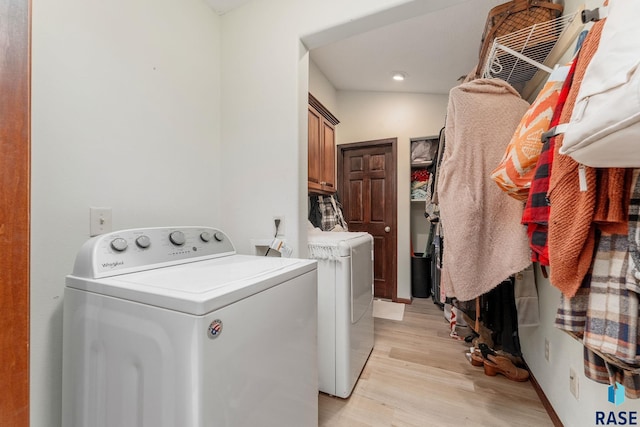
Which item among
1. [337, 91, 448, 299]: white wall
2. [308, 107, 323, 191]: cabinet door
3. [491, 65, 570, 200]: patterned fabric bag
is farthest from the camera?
[337, 91, 448, 299]: white wall

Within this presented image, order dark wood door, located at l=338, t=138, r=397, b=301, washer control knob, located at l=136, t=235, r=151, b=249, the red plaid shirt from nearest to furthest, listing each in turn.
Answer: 1. the red plaid shirt
2. washer control knob, located at l=136, t=235, r=151, b=249
3. dark wood door, located at l=338, t=138, r=397, b=301

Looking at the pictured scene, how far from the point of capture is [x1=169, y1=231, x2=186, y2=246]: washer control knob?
44.1 inches

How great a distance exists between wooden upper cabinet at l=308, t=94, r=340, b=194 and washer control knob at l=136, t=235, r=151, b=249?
1253 mm

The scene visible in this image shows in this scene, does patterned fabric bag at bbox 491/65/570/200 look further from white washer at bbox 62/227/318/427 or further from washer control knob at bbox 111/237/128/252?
washer control knob at bbox 111/237/128/252

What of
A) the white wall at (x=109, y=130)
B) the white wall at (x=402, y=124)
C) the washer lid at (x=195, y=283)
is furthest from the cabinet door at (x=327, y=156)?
the washer lid at (x=195, y=283)

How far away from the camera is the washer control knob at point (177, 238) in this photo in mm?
1121

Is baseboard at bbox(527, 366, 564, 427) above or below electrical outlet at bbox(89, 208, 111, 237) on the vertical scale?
below

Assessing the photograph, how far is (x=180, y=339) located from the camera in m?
0.64

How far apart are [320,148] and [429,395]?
200cm

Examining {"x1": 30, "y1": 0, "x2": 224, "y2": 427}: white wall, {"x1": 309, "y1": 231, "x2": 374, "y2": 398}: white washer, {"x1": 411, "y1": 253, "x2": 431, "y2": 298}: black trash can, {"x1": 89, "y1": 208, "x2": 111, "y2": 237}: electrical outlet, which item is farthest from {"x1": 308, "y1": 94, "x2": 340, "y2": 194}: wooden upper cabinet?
{"x1": 411, "y1": 253, "x2": 431, "y2": 298}: black trash can

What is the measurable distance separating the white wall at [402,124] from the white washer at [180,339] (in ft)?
8.61

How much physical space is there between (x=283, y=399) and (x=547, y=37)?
6.54ft

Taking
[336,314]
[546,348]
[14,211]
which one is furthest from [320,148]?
[546,348]

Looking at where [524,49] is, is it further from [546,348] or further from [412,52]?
[546,348]
